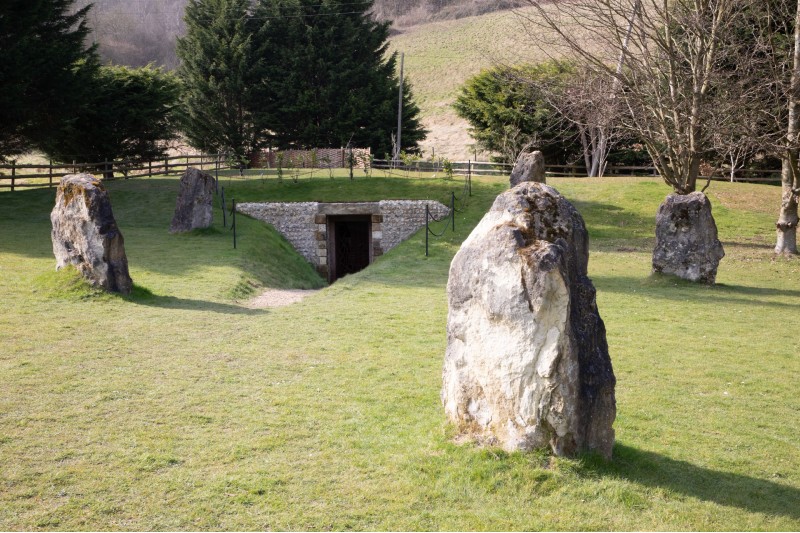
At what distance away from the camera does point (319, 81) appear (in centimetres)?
4288

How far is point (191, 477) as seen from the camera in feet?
19.1

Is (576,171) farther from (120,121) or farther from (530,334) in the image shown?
(530,334)

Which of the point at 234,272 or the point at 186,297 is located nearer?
the point at 186,297

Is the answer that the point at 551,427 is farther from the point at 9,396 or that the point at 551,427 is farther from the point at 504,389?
the point at 9,396

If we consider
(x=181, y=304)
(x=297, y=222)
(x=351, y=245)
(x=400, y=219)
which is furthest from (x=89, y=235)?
(x=351, y=245)

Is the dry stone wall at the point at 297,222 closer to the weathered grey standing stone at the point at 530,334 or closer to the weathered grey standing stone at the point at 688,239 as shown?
the weathered grey standing stone at the point at 688,239

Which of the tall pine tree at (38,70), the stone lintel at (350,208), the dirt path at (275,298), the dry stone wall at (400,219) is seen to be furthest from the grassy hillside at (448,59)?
the dirt path at (275,298)

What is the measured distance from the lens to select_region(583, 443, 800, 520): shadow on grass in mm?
5570

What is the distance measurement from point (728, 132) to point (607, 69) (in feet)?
11.0

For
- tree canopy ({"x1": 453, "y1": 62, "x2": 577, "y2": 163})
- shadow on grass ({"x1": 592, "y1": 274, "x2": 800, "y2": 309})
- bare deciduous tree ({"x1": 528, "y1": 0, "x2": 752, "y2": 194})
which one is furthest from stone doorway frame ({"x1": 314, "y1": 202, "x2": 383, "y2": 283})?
shadow on grass ({"x1": 592, "y1": 274, "x2": 800, "y2": 309})

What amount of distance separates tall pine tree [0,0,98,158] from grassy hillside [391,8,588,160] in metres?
33.1

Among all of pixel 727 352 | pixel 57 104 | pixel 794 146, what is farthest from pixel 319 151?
pixel 727 352

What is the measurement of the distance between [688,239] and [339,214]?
46.1 ft

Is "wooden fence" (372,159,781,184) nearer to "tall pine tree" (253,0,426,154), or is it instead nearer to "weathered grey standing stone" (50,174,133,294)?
A: "tall pine tree" (253,0,426,154)
